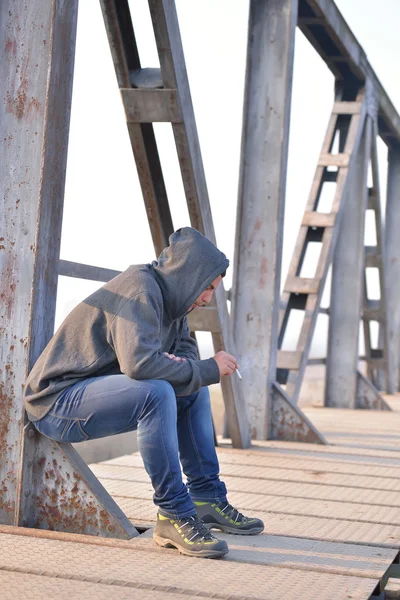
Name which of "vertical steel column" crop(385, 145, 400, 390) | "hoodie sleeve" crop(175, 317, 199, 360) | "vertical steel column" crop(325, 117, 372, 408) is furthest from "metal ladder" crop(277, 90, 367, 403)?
"hoodie sleeve" crop(175, 317, 199, 360)

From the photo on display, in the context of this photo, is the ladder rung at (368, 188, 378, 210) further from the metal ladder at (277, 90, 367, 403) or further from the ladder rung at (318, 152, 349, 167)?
the ladder rung at (318, 152, 349, 167)

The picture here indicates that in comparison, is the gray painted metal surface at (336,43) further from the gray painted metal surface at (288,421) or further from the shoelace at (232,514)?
the shoelace at (232,514)

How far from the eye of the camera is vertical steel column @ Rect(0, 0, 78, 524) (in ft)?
9.53

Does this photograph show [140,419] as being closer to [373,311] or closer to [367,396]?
[367,396]

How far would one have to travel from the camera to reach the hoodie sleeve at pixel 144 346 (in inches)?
102

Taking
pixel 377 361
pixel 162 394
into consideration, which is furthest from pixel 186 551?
pixel 377 361

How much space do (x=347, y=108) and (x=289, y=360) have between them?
2348mm

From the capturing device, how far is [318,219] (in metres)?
6.95

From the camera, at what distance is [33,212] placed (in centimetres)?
291

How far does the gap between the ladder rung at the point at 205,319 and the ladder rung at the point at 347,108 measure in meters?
3.56

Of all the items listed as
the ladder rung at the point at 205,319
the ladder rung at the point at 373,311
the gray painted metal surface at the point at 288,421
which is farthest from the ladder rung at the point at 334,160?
the ladder rung at the point at 205,319

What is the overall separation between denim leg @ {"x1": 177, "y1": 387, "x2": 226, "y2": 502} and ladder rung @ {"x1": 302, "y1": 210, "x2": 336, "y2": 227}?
13.3 feet

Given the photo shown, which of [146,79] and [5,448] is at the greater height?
[146,79]

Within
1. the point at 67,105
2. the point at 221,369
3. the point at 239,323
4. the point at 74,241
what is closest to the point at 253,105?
the point at 239,323
